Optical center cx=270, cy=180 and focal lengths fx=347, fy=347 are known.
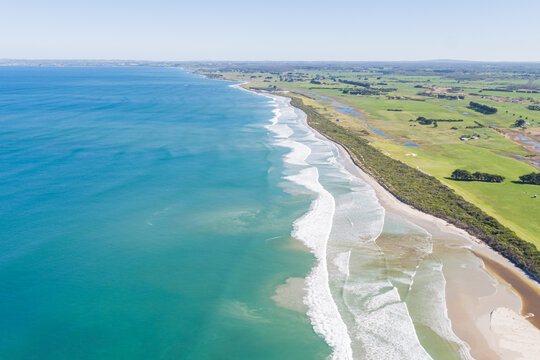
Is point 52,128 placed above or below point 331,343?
above

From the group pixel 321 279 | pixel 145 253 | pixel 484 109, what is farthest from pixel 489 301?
pixel 484 109

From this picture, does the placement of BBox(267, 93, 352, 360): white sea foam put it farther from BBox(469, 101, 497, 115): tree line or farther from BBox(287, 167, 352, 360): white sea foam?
BBox(469, 101, 497, 115): tree line

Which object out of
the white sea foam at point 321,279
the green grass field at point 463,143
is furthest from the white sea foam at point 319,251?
the green grass field at point 463,143

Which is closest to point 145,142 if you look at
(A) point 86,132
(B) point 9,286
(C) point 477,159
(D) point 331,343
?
(A) point 86,132

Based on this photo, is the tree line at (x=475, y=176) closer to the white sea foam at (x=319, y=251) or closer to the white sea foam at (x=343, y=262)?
the white sea foam at (x=319, y=251)

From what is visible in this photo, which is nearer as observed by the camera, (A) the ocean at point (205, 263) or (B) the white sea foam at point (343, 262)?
(A) the ocean at point (205, 263)

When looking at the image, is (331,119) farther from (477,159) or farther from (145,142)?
(145,142)

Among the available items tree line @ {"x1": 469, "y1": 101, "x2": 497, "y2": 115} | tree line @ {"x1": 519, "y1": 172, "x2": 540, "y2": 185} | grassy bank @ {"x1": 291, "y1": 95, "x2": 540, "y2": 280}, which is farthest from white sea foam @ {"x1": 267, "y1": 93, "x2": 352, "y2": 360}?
tree line @ {"x1": 469, "y1": 101, "x2": 497, "y2": 115}
